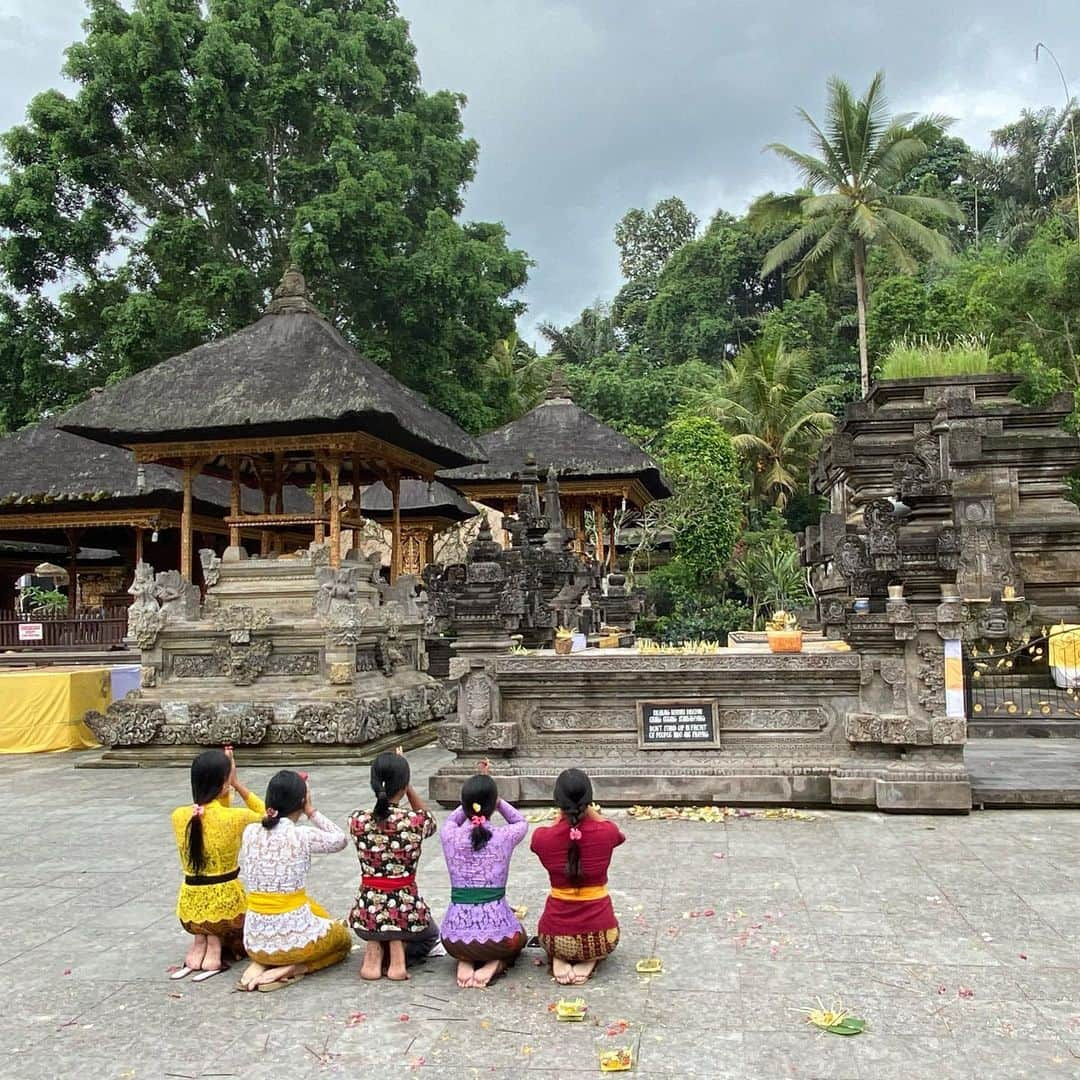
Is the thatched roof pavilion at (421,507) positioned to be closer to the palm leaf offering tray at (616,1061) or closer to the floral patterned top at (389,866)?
the floral patterned top at (389,866)

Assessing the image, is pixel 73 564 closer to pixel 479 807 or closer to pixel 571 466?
pixel 571 466

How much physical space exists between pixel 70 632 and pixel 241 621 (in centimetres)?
682

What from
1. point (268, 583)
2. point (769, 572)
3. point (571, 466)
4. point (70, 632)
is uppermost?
point (571, 466)

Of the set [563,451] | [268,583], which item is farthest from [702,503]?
[268,583]

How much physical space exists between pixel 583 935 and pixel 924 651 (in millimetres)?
4898

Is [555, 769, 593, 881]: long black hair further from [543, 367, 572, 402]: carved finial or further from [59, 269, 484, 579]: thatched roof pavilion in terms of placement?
[543, 367, 572, 402]: carved finial

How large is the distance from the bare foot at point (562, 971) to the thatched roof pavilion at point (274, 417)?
9264 millimetres

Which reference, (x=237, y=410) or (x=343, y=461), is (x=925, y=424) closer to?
(x=343, y=461)

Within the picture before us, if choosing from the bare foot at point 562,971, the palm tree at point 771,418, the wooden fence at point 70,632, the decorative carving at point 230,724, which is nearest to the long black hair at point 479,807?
the bare foot at point 562,971

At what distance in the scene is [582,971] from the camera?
4.92 metres

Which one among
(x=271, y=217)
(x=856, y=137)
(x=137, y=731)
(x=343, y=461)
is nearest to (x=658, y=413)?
(x=856, y=137)

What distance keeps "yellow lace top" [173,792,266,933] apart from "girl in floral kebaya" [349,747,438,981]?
25.6 inches

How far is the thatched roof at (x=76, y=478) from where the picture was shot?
61.6 feet

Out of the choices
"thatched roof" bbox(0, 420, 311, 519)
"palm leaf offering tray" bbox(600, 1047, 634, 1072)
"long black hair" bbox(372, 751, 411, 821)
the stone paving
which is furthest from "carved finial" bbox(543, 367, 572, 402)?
"palm leaf offering tray" bbox(600, 1047, 634, 1072)
